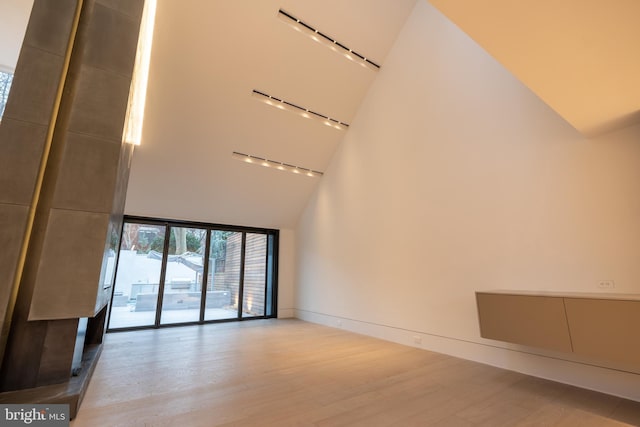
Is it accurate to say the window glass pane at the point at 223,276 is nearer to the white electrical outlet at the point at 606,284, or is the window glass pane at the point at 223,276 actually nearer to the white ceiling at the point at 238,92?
the white ceiling at the point at 238,92

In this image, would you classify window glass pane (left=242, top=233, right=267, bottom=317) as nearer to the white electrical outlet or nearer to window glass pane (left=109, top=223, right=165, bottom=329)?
window glass pane (left=109, top=223, right=165, bottom=329)

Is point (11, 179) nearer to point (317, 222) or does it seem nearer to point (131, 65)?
point (131, 65)

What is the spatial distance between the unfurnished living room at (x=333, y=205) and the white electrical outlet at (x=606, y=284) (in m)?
0.01

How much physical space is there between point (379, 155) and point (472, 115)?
73.7 inches

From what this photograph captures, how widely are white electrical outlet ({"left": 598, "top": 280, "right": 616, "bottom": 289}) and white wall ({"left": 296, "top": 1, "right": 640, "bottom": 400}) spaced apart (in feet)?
0.12

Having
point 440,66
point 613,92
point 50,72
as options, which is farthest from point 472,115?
point 50,72

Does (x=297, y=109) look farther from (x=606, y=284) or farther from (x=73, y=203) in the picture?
(x=606, y=284)

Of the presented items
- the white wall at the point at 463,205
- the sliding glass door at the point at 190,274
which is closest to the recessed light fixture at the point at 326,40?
the white wall at the point at 463,205

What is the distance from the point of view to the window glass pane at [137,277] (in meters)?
6.03

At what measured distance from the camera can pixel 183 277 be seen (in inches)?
267

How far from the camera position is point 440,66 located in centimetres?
453

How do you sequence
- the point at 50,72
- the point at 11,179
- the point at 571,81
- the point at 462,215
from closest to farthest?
the point at 571,81 → the point at 11,179 → the point at 50,72 → the point at 462,215

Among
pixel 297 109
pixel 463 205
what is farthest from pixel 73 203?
pixel 463 205

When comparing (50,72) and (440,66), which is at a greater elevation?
(440,66)
